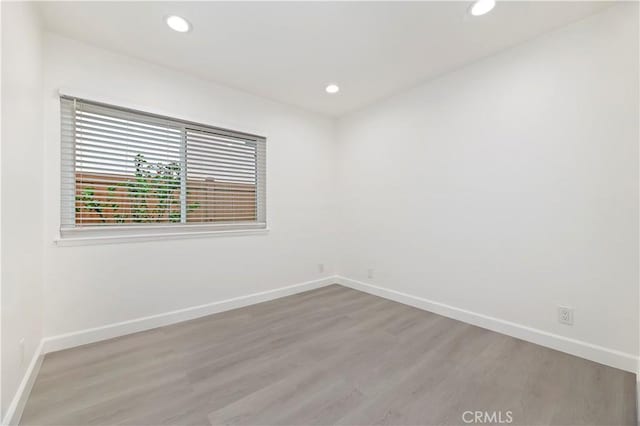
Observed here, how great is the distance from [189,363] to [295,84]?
2834 millimetres

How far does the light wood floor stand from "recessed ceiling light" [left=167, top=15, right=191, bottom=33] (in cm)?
253

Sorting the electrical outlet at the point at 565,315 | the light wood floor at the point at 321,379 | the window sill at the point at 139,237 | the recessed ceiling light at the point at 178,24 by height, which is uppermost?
the recessed ceiling light at the point at 178,24

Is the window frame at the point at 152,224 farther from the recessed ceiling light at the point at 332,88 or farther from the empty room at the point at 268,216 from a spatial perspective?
the recessed ceiling light at the point at 332,88

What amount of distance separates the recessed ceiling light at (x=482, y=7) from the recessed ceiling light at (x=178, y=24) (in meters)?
2.11

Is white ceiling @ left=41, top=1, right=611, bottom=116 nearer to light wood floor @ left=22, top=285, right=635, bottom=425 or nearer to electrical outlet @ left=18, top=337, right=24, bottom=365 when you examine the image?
electrical outlet @ left=18, top=337, right=24, bottom=365

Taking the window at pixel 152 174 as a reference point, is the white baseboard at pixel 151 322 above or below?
below

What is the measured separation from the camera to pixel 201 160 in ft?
9.39

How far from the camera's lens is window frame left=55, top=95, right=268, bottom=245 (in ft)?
7.01

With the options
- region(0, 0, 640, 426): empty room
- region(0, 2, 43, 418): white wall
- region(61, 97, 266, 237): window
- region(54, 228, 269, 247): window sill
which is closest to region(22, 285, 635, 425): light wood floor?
region(0, 0, 640, 426): empty room

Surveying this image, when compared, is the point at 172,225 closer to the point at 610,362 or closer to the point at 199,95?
the point at 199,95

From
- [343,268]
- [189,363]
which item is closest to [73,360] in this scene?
[189,363]

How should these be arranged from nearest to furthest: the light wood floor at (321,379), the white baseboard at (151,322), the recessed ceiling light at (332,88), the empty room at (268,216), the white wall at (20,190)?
the white wall at (20,190), the light wood floor at (321,379), the empty room at (268,216), the white baseboard at (151,322), the recessed ceiling light at (332,88)

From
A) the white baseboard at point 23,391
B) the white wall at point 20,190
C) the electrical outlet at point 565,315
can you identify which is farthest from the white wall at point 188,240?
the electrical outlet at point 565,315

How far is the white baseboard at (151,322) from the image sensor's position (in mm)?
2107
